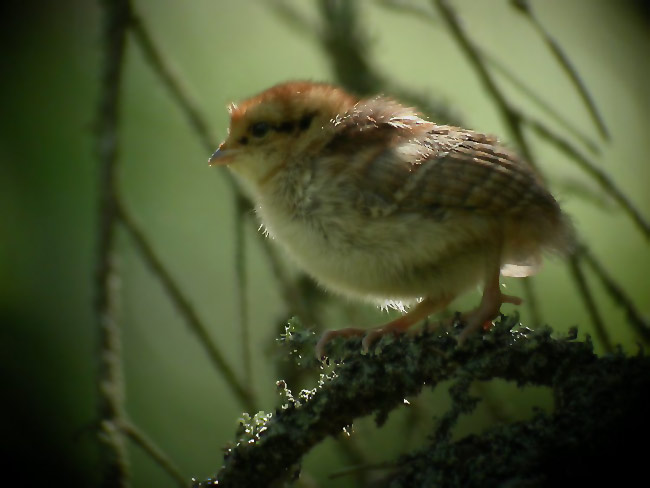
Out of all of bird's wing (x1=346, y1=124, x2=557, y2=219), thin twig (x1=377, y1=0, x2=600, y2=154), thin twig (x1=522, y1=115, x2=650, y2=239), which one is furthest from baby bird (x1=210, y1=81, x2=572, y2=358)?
thin twig (x1=377, y1=0, x2=600, y2=154)

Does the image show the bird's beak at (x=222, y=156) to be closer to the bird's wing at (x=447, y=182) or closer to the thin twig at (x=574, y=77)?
the bird's wing at (x=447, y=182)

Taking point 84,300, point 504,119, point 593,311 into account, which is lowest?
point 593,311

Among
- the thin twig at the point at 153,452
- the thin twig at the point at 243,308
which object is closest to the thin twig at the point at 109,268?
the thin twig at the point at 153,452

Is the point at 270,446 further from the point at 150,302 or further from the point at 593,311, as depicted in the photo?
the point at 150,302

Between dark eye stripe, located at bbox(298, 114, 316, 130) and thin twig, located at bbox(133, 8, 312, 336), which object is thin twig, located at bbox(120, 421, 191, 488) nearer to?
thin twig, located at bbox(133, 8, 312, 336)

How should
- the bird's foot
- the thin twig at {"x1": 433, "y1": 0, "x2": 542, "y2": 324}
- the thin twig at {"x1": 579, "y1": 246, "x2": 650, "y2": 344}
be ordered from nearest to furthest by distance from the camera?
the bird's foot, the thin twig at {"x1": 579, "y1": 246, "x2": 650, "y2": 344}, the thin twig at {"x1": 433, "y1": 0, "x2": 542, "y2": 324}

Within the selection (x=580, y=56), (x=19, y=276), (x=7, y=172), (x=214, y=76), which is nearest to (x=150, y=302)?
(x=19, y=276)

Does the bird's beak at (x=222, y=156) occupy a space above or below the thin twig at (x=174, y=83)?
below

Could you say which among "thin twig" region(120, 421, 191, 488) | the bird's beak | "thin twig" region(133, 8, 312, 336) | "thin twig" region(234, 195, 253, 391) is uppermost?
"thin twig" region(133, 8, 312, 336)
